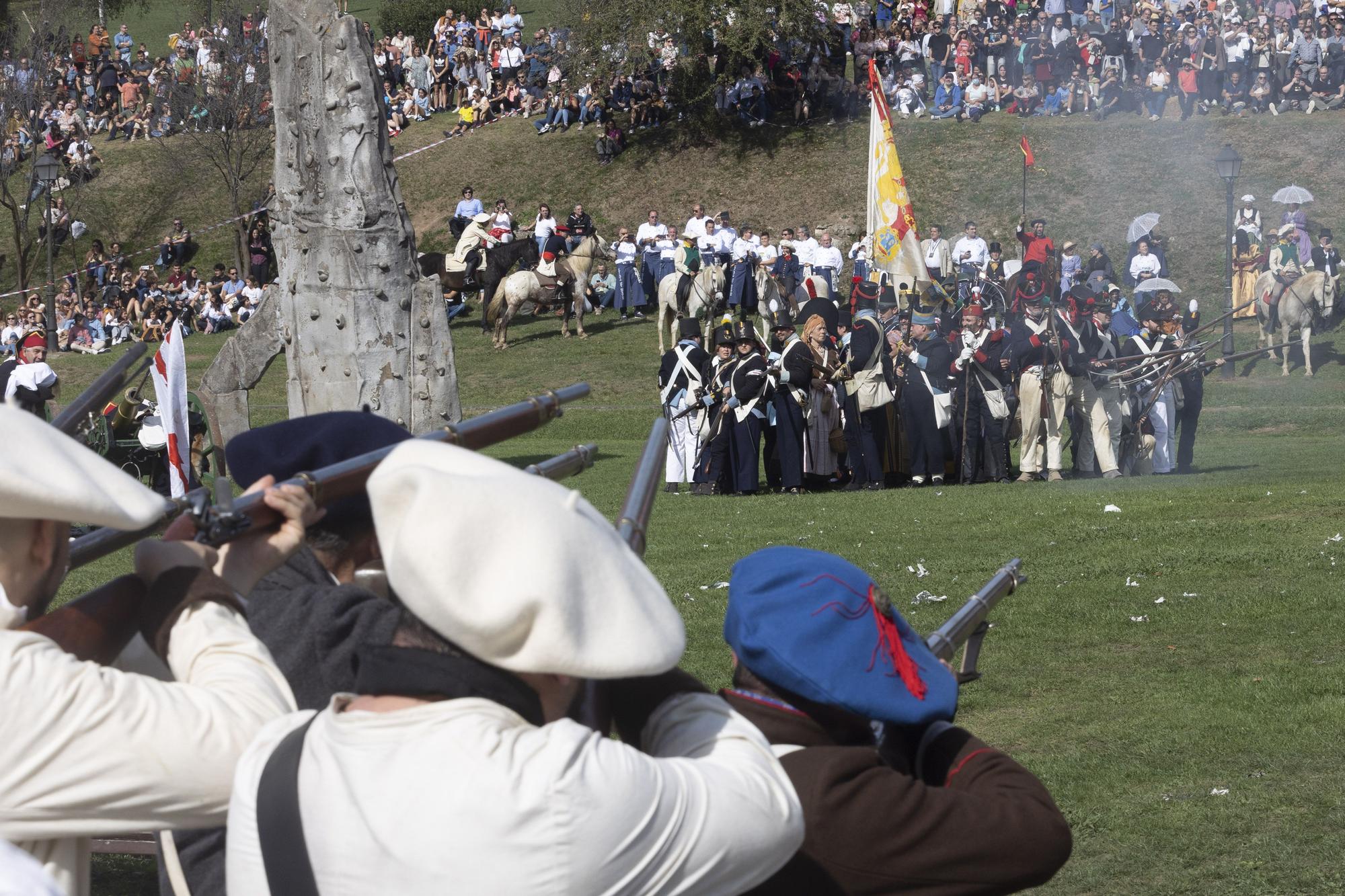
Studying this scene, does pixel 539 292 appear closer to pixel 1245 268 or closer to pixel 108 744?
pixel 1245 268

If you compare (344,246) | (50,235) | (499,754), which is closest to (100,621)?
(499,754)

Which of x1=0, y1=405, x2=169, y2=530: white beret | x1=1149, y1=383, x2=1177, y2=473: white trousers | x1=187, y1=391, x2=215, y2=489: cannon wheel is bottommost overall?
x1=1149, y1=383, x2=1177, y2=473: white trousers

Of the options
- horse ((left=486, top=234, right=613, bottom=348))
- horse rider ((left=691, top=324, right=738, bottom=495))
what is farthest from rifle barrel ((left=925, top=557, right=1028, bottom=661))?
horse ((left=486, top=234, right=613, bottom=348))

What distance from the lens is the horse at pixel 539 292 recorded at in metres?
32.8

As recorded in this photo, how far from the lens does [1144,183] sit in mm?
37750

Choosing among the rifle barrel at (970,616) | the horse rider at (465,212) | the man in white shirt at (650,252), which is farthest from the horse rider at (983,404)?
the horse rider at (465,212)

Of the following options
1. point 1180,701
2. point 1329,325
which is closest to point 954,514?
point 1180,701

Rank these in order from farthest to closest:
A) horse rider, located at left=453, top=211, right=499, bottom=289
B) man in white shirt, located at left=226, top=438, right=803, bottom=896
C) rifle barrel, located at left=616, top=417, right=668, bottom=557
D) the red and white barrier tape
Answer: the red and white barrier tape
horse rider, located at left=453, top=211, right=499, bottom=289
rifle barrel, located at left=616, top=417, right=668, bottom=557
man in white shirt, located at left=226, top=438, right=803, bottom=896

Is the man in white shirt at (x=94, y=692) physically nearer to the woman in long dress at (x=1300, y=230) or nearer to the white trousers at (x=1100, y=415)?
the white trousers at (x=1100, y=415)

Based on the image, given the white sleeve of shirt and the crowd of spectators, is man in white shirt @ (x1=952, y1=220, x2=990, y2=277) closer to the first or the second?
the crowd of spectators

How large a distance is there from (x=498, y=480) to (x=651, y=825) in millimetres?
469

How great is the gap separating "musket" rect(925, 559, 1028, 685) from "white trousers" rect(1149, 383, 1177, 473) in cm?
1542

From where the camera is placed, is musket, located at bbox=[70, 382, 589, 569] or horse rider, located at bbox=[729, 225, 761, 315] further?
horse rider, located at bbox=[729, 225, 761, 315]

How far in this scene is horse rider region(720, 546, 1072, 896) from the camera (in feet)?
8.07
